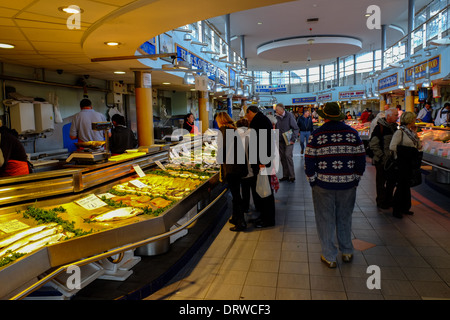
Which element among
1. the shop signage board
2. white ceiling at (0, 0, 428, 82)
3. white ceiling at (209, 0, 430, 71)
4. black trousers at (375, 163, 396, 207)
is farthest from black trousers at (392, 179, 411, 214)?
the shop signage board

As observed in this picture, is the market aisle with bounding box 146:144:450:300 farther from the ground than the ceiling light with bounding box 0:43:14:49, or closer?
closer

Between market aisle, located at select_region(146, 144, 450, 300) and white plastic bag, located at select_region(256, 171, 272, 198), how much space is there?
546 mm

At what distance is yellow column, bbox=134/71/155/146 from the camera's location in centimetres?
812

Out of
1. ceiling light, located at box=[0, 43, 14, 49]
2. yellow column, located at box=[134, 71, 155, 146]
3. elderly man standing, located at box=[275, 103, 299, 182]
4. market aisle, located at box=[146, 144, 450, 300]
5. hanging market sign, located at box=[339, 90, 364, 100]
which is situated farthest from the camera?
hanging market sign, located at box=[339, 90, 364, 100]

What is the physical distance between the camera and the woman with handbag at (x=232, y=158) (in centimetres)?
500

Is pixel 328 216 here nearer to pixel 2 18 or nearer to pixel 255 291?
pixel 255 291

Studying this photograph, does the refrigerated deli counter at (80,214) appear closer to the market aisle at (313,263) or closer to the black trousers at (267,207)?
the market aisle at (313,263)

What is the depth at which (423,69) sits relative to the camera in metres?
12.4

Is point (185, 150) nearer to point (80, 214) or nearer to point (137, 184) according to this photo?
point (137, 184)

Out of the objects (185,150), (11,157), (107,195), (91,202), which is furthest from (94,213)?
(185,150)

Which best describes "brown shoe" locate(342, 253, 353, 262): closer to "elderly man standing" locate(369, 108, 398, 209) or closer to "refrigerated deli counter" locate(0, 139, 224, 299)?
"refrigerated deli counter" locate(0, 139, 224, 299)

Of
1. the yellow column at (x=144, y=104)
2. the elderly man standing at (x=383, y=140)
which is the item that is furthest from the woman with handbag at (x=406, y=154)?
the yellow column at (x=144, y=104)

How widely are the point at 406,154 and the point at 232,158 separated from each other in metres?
2.65

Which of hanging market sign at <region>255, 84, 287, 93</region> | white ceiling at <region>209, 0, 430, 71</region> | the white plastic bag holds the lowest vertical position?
the white plastic bag
